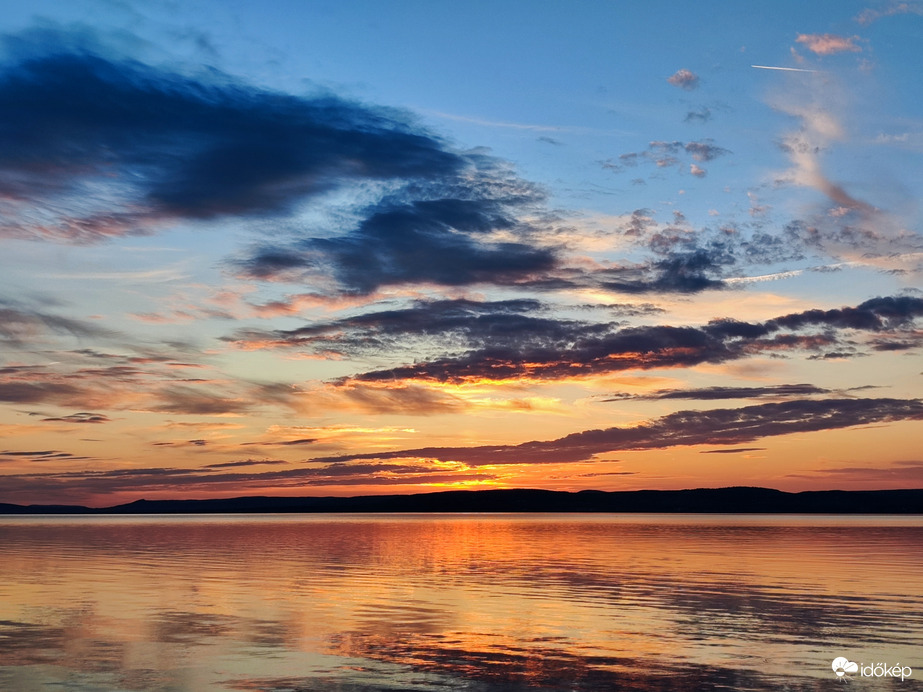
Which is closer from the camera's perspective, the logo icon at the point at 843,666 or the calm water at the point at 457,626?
the calm water at the point at 457,626

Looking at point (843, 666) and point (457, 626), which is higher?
point (843, 666)

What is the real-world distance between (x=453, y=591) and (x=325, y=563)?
77.6ft

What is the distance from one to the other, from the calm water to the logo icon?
32 centimetres

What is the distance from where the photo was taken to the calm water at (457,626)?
2372 cm

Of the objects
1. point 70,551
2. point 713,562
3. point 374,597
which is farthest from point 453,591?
point 70,551

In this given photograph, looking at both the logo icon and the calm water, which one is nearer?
the calm water

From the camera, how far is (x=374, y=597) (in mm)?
42375

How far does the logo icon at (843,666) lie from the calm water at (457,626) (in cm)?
32

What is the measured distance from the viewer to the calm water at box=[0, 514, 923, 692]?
23719 mm

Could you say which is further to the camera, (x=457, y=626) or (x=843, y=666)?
(x=457, y=626)

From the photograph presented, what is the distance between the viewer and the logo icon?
79.7ft

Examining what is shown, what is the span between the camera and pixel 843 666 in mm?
24984

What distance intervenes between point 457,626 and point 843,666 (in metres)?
13.6

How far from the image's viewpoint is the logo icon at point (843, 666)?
24.3 m
